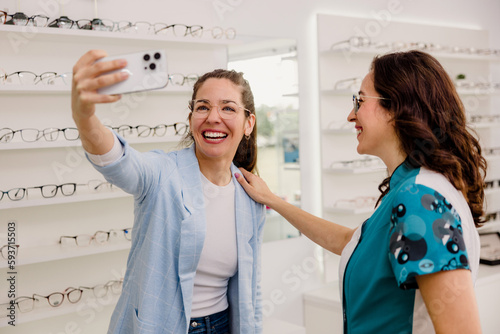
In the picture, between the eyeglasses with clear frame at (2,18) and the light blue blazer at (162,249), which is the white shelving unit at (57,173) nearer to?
the eyeglasses with clear frame at (2,18)

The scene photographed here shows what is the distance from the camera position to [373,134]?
1.38m

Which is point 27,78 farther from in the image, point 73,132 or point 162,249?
point 162,249

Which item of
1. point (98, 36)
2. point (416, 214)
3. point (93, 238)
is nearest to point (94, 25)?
point (98, 36)

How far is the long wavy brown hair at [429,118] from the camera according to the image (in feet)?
4.14

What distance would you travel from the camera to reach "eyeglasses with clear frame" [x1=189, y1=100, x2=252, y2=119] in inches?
66.2

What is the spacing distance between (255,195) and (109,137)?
0.70 metres

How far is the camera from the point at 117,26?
261cm

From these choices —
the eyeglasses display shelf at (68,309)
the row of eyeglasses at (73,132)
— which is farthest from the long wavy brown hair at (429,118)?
the eyeglasses display shelf at (68,309)

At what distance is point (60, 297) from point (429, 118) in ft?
6.66

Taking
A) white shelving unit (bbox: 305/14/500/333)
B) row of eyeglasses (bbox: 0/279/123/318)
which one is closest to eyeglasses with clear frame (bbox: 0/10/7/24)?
row of eyeglasses (bbox: 0/279/123/318)

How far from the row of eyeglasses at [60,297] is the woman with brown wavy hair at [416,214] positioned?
164 centimetres

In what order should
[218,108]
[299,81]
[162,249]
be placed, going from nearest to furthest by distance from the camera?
[162,249] < [218,108] < [299,81]

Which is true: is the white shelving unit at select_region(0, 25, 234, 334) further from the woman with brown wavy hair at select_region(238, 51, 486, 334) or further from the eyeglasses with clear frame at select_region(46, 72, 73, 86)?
the woman with brown wavy hair at select_region(238, 51, 486, 334)

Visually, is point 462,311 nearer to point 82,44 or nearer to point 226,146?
point 226,146
